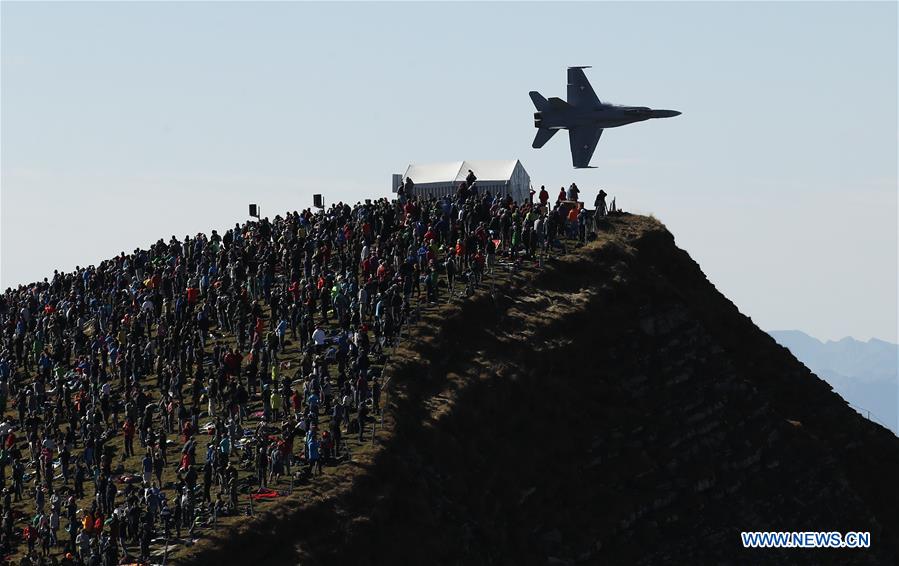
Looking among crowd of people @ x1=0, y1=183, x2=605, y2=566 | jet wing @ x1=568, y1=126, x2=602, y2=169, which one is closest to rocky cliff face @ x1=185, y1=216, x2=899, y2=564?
crowd of people @ x1=0, y1=183, x2=605, y2=566

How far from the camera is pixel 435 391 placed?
192 feet

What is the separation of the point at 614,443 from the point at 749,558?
6.57 meters

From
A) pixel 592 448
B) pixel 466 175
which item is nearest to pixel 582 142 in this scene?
pixel 466 175

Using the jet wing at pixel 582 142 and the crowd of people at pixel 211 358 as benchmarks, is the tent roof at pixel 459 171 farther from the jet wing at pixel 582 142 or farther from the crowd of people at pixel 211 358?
the crowd of people at pixel 211 358

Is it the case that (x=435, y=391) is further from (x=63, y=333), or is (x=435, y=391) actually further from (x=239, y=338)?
(x=63, y=333)

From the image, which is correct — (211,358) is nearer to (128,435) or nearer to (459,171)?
(128,435)

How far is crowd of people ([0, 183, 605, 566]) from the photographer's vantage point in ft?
161

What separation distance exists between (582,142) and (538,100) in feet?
10.6

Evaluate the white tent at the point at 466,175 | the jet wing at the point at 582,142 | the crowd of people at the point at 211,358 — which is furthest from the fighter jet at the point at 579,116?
the crowd of people at the point at 211,358

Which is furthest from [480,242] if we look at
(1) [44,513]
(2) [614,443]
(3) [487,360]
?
(1) [44,513]

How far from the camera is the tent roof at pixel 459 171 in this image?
85812mm

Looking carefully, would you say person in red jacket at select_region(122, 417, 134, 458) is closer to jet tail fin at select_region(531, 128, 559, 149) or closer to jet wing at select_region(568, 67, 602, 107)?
jet tail fin at select_region(531, 128, 559, 149)

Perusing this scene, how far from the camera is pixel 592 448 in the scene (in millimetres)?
59844

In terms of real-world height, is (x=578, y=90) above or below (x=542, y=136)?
above
